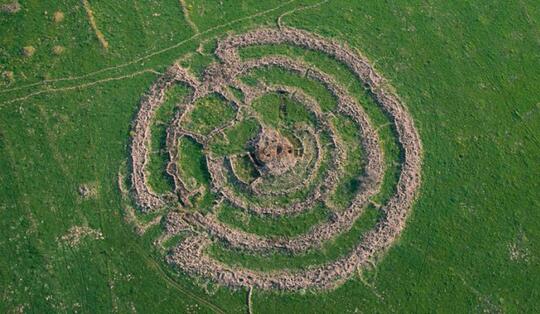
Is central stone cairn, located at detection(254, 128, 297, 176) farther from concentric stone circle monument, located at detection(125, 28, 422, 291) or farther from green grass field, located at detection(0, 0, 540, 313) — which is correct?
green grass field, located at detection(0, 0, 540, 313)

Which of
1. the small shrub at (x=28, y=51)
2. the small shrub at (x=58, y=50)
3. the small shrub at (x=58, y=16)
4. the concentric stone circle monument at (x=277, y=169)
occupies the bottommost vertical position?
the concentric stone circle monument at (x=277, y=169)

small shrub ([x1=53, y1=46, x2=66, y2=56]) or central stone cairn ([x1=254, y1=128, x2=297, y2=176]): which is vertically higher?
small shrub ([x1=53, y1=46, x2=66, y2=56])

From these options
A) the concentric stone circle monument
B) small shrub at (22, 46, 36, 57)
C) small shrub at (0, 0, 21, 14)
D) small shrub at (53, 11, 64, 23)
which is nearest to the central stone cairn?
the concentric stone circle monument

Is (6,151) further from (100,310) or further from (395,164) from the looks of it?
(395,164)

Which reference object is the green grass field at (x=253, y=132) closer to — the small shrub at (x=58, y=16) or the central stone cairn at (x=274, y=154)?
the small shrub at (x=58, y=16)

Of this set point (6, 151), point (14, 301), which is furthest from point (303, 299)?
point (6, 151)

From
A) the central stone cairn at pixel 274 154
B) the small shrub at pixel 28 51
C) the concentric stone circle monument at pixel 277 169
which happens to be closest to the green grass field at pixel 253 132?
the small shrub at pixel 28 51

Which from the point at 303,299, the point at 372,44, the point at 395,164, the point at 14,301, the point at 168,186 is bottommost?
the point at 14,301
